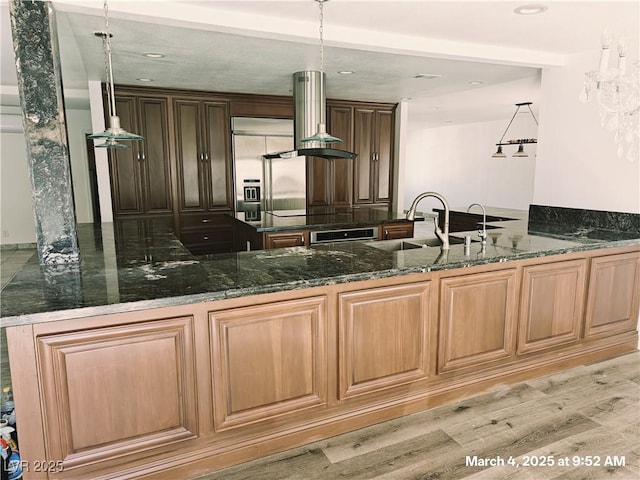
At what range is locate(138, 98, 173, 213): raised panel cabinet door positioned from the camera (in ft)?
16.9

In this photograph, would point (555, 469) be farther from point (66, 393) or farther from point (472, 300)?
point (66, 393)

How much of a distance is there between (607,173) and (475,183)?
7296mm

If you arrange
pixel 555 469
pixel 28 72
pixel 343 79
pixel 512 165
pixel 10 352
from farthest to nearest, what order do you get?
pixel 512 165 < pixel 343 79 < pixel 28 72 < pixel 555 469 < pixel 10 352

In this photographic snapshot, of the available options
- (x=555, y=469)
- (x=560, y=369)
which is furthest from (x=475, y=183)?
(x=555, y=469)

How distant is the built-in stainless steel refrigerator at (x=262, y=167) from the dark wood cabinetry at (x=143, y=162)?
0.86 metres

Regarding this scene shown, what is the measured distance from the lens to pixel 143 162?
5.18 m

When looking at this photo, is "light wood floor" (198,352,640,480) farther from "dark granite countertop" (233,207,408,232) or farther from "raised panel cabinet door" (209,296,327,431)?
"dark granite countertop" (233,207,408,232)

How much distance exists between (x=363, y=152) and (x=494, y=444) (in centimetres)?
480

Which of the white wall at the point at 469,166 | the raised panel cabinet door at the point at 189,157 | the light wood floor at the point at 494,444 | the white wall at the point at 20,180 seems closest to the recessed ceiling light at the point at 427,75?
the raised panel cabinet door at the point at 189,157

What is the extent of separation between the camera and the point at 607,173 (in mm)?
3562

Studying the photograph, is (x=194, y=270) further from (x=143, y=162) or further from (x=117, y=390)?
(x=143, y=162)

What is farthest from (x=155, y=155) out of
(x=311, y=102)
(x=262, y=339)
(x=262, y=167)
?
(x=262, y=339)

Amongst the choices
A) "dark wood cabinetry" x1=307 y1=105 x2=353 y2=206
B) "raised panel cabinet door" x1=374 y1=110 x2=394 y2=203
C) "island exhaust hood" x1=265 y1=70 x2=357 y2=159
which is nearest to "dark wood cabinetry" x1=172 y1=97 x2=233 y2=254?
"dark wood cabinetry" x1=307 y1=105 x2=353 y2=206

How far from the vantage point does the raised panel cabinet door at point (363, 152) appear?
20.7ft
